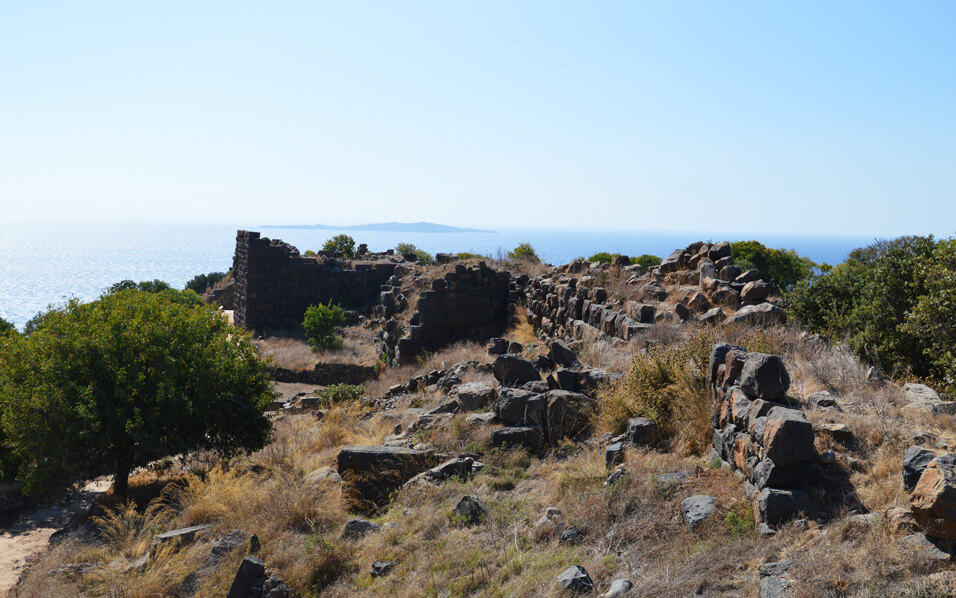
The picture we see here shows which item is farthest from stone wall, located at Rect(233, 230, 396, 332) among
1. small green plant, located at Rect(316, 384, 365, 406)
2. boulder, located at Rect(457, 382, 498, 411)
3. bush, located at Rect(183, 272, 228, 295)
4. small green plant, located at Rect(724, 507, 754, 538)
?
small green plant, located at Rect(724, 507, 754, 538)

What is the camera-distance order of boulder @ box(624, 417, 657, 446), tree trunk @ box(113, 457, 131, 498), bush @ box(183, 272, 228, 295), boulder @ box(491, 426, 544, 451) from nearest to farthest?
boulder @ box(624, 417, 657, 446) → boulder @ box(491, 426, 544, 451) → tree trunk @ box(113, 457, 131, 498) → bush @ box(183, 272, 228, 295)

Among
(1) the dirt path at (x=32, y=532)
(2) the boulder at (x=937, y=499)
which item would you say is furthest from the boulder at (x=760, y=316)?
(1) the dirt path at (x=32, y=532)

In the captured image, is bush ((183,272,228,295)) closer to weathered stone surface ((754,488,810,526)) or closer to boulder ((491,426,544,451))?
boulder ((491,426,544,451))

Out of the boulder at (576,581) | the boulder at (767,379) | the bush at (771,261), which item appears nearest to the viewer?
the boulder at (576,581)

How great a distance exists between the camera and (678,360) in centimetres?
844

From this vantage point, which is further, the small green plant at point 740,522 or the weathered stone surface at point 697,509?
the weathered stone surface at point 697,509

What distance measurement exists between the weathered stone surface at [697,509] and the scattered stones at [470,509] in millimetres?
2144

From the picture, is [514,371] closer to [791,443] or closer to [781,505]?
[791,443]

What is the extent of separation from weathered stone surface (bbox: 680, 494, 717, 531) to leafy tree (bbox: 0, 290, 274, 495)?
7690 mm

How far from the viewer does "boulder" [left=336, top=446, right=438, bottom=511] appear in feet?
27.0

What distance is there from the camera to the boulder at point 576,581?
15.9ft

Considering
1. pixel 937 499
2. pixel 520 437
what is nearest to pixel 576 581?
pixel 937 499

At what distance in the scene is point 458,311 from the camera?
21125mm

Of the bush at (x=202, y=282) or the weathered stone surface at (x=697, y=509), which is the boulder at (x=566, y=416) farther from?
the bush at (x=202, y=282)
